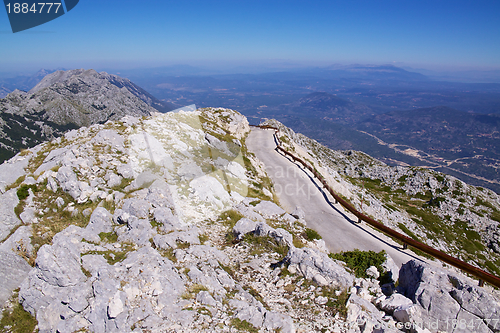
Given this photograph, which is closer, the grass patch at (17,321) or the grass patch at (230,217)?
the grass patch at (17,321)

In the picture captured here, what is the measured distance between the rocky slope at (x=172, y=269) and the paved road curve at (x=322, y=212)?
4.79 metres

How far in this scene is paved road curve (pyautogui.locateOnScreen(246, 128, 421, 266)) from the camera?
18.0m

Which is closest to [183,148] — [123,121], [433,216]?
[123,121]

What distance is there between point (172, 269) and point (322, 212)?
1712 centimetres

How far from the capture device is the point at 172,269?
930 cm

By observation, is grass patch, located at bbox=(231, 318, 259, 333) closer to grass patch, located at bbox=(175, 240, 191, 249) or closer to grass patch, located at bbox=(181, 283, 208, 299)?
grass patch, located at bbox=(181, 283, 208, 299)

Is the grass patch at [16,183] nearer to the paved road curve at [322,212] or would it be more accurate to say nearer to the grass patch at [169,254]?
the grass patch at [169,254]

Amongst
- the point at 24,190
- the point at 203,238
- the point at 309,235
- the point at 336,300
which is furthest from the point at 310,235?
the point at 24,190

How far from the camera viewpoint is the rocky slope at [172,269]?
25.3 ft

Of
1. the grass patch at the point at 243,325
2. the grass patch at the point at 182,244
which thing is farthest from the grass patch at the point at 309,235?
Answer: the grass patch at the point at 243,325

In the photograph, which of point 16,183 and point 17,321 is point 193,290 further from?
point 16,183

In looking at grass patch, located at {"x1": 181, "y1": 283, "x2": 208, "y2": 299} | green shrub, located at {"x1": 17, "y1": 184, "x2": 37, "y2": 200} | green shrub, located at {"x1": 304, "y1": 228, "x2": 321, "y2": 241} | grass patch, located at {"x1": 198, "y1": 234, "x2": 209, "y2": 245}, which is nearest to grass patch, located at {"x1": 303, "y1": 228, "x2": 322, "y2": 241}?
green shrub, located at {"x1": 304, "y1": 228, "x2": 321, "y2": 241}

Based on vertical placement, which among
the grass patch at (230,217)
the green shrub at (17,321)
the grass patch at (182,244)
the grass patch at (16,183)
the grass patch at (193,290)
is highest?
the grass patch at (16,183)

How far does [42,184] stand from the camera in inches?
570
